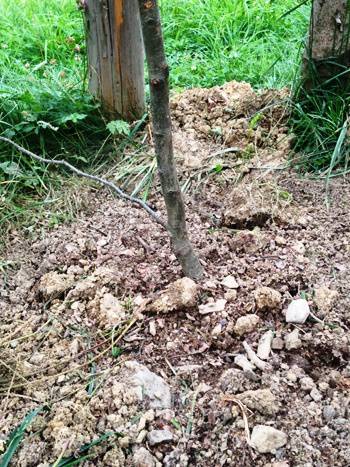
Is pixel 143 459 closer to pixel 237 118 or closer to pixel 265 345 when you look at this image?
pixel 265 345

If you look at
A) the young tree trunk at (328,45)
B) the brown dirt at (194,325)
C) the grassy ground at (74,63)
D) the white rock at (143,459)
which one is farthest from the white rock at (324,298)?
the grassy ground at (74,63)

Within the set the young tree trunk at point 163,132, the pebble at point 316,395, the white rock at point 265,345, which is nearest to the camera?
the young tree trunk at point 163,132

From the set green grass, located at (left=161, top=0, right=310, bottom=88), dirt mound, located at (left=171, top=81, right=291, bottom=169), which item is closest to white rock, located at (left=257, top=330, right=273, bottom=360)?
dirt mound, located at (left=171, top=81, right=291, bottom=169)

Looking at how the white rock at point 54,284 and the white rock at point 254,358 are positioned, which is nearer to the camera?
the white rock at point 254,358

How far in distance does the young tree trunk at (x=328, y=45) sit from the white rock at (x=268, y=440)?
1.60 metres

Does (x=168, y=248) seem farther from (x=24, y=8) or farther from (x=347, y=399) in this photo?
(x=24, y=8)

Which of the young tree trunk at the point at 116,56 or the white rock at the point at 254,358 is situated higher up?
the young tree trunk at the point at 116,56

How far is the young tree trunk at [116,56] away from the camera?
2.37 meters

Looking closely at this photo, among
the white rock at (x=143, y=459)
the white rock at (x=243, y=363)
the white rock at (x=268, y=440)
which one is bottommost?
the white rock at (x=143, y=459)

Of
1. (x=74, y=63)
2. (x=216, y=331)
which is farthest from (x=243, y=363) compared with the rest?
(x=74, y=63)

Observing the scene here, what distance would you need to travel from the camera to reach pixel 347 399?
1.40 m

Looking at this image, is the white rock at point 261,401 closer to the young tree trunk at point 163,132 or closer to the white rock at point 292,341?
the white rock at point 292,341

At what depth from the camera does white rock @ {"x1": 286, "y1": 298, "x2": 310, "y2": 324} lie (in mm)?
1619

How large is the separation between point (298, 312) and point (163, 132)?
675 millimetres
